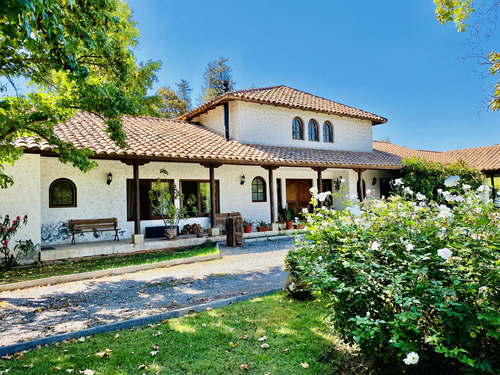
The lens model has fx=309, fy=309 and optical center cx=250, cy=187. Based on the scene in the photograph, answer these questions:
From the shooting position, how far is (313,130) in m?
17.2

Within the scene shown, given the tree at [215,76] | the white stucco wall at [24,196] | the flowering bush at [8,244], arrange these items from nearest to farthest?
1. the flowering bush at [8,244]
2. the white stucco wall at [24,196]
3. the tree at [215,76]

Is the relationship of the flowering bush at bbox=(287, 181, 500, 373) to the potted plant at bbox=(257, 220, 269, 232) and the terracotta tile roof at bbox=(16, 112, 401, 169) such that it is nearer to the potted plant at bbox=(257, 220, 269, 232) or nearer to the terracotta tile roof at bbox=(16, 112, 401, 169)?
the terracotta tile roof at bbox=(16, 112, 401, 169)

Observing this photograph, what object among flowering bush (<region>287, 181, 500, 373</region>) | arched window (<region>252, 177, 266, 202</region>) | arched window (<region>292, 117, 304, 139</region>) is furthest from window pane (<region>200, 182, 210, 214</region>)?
flowering bush (<region>287, 181, 500, 373</region>)

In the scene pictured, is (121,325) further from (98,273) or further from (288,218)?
(288,218)

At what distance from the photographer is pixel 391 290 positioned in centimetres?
246

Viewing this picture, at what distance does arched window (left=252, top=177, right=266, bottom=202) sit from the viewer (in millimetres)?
15250

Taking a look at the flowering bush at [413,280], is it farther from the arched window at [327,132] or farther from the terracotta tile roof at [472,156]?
the terracotta tile roof at [472,156]

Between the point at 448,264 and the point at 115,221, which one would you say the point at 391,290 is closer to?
the point at 448,264

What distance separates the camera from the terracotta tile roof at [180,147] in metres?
10.2

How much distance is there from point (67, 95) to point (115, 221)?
5935 mm

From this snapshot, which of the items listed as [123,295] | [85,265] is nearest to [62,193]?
[85,265]

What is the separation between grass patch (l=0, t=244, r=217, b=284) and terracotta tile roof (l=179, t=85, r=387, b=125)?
7.36 meters

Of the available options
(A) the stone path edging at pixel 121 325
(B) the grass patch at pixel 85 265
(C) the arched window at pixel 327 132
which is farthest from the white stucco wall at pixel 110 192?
(A) the stone path edging at pixel 121 325

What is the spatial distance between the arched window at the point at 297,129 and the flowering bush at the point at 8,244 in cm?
1231
